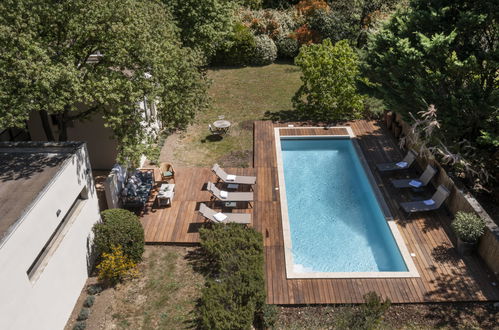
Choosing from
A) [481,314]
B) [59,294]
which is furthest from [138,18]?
[481,314]

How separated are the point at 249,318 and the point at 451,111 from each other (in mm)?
11287

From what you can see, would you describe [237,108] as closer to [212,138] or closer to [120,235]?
[212,138]

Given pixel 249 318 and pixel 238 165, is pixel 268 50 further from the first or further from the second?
pixel 249 318

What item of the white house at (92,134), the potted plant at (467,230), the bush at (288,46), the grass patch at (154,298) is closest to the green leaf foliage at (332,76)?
the white house at (92,134)

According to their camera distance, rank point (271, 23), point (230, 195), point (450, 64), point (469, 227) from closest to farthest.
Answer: point (469, 227) → point (450, 64) → point (230, 195) → point (271, 23)

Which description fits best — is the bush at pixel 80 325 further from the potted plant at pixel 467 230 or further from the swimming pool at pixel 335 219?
the potted plant at pixel 467 230

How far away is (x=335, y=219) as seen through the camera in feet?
52.9

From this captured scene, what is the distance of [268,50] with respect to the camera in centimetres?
3428

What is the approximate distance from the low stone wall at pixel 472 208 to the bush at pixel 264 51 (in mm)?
19829

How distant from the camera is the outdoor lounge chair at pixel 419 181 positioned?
16.3m

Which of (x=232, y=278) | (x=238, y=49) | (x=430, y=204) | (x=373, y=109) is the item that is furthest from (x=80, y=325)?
(x=238, y=49)

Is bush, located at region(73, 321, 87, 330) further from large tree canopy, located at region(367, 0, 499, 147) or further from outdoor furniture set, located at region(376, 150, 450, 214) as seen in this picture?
large tree canopy, located at region(367, 0, 499, 147)

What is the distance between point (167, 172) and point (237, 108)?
9.80m

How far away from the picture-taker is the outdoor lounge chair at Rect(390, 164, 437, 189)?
16.3 meters
